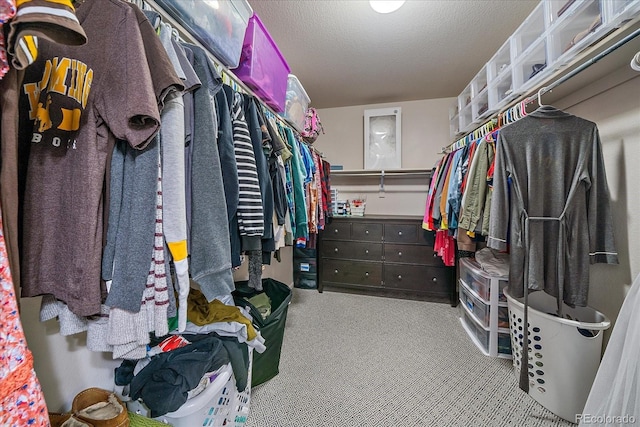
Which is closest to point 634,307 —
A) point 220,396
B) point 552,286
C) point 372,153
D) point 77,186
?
point 552,286

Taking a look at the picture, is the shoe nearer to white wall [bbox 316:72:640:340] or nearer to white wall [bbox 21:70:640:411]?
white wall [bbox 21:70:640:411]

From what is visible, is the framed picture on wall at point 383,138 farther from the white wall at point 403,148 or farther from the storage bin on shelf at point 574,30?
the storage bin on shelf at point 574,30

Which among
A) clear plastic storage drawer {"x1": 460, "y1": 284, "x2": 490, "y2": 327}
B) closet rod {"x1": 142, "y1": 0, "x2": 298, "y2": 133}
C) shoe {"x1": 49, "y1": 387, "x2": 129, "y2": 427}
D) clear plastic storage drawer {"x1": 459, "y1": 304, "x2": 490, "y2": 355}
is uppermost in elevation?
closet rod {"x1": 142, "y1": 0, "x2": 298, "y2": 133}

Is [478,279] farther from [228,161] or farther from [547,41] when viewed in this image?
[228,161]

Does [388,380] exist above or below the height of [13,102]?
below

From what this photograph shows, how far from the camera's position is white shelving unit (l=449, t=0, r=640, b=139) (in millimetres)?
903

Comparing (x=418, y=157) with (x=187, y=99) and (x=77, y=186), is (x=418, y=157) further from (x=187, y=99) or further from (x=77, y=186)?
(x=77, y=186)

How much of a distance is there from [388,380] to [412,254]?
1345 millimetres

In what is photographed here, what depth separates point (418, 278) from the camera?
249 cm

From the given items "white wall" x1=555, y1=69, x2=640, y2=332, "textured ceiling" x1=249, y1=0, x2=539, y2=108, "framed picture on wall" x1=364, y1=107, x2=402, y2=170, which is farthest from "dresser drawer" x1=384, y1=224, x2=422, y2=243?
"textured ceiling" x1=249, y1=0, x2=539, y2=108

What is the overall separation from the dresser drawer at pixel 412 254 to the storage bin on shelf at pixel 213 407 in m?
1.90

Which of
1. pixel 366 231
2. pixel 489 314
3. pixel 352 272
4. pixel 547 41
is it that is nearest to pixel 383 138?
pixel 366 231

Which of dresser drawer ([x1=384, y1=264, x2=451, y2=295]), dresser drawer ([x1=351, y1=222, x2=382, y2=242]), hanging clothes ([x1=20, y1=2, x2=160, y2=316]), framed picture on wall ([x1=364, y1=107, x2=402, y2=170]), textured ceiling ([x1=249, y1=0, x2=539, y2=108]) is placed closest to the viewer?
hanging clothes ([x1=20, y1=2, x2=160, y2=316])

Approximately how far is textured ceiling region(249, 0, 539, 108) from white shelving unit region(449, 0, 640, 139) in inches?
11.4
